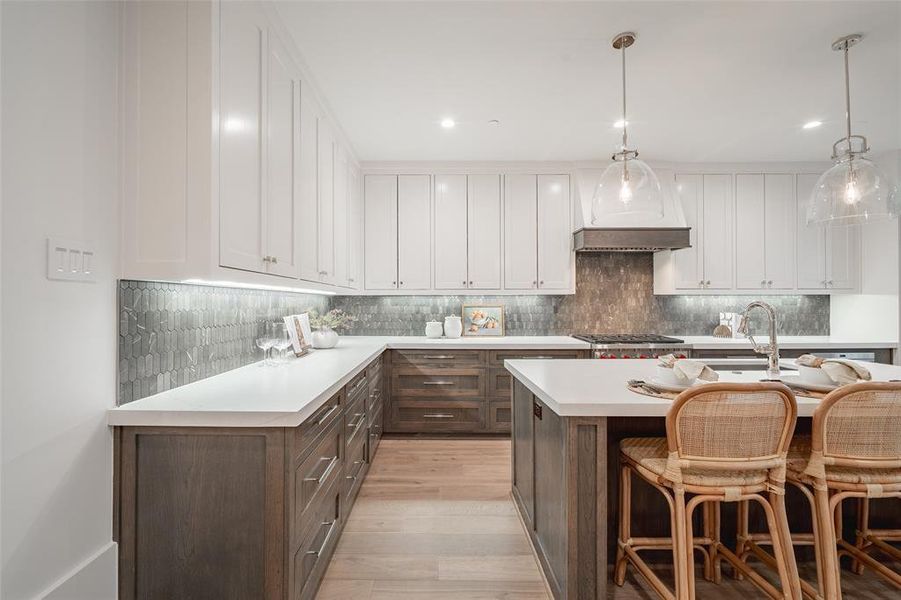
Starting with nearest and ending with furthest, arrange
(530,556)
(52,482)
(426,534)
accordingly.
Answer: (52,482), (530,556), (426,534)

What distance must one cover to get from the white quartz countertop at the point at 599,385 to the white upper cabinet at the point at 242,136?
4.43 feet

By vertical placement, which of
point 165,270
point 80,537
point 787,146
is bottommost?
point 80,537

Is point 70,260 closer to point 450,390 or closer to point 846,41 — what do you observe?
point 450,390

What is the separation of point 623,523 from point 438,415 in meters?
2.23

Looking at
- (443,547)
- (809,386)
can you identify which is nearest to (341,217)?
(443,547)

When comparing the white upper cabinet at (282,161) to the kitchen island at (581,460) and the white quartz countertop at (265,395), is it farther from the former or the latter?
the kitchen island at (581,460)

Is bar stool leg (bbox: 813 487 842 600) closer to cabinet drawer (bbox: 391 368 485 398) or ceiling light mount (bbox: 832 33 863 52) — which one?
ceiling light mount (bbox: 832 33 863 52)

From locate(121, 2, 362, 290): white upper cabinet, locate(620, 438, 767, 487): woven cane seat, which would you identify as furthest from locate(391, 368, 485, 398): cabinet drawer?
locate(620, 438, 767, 487): woven cane seat

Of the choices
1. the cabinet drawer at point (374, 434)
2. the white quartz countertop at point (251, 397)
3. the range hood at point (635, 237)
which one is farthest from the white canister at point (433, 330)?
the range hood at point (635, 237)

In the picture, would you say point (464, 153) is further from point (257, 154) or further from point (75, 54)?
point (75, 54)

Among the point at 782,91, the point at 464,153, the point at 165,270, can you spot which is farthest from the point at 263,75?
the point at 782,91

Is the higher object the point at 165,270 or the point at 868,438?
the point at 165,270

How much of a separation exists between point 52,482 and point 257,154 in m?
1.38

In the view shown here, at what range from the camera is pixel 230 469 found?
1.47 meters
